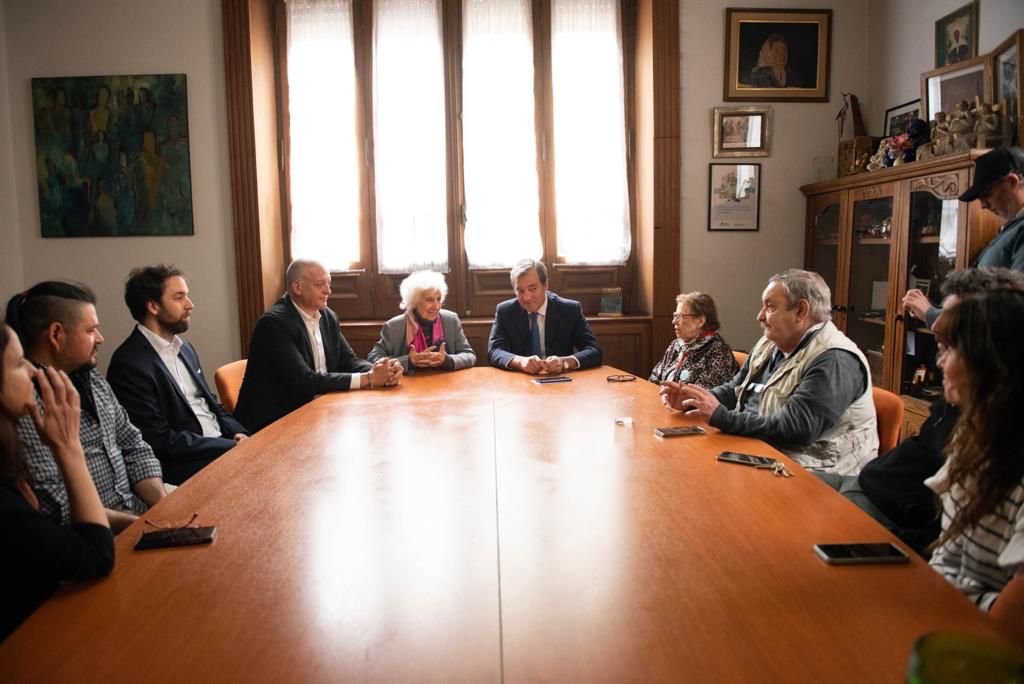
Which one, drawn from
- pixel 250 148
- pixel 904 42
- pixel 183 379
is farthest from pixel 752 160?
pixel 183 379

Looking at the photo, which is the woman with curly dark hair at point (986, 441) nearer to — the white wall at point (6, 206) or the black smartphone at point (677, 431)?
the black smartphone at point (677, 431)

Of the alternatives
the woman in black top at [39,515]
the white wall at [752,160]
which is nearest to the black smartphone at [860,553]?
the woman in black top at [39,515]

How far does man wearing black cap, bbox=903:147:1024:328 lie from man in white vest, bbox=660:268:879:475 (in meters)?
0.65

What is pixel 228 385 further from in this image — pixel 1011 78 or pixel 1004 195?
pixel 1011 78

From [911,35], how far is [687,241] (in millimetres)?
1785

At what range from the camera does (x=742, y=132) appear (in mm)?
5113

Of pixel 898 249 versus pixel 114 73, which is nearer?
pixel 898 249

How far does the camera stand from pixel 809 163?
5.17 m

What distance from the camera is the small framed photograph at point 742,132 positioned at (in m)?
5.09

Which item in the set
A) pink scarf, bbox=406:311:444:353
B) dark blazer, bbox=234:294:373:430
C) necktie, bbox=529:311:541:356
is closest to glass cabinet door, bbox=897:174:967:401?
necktie, bbox=529:311:541:356

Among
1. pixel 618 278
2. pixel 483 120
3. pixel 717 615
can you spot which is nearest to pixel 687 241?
pixel 618 278

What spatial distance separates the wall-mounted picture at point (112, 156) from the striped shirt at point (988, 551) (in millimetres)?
4756

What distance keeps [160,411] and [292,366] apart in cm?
73

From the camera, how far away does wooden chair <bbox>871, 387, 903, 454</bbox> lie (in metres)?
2.70
